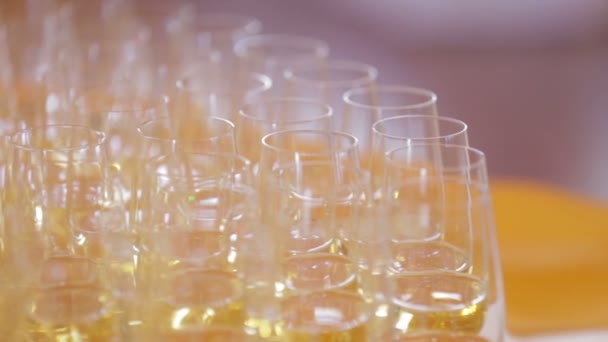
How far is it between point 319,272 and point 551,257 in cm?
88

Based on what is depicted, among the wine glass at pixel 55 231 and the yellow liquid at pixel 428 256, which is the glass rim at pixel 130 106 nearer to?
the wine glass at pixel 55 231

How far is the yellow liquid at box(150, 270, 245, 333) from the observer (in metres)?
0.77

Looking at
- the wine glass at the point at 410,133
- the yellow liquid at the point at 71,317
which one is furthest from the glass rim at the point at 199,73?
the yellow liquid at the point at 71,317

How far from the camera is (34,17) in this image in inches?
71.2

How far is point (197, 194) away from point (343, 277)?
0.51ft

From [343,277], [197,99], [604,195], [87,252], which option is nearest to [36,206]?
[87,252]

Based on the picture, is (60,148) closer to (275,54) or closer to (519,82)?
(275,54)

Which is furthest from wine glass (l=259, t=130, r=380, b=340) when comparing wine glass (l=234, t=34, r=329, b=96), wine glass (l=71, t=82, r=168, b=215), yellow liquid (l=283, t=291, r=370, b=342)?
wine glass (l=234, t=34, r=329, b=96)

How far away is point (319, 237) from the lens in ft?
2.82

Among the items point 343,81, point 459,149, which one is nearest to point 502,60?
point 343,81

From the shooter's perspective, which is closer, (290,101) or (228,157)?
(228,157)

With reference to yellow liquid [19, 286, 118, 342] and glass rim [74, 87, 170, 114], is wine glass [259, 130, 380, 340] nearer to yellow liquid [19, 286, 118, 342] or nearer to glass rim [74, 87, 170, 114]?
yellow liquid [19, 286, 118, 342]

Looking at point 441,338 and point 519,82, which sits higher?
point 441,338

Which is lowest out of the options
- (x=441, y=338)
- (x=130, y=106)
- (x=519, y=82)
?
(x=519, y=82)
